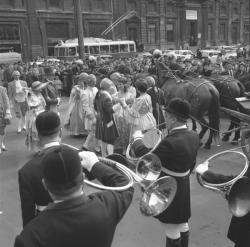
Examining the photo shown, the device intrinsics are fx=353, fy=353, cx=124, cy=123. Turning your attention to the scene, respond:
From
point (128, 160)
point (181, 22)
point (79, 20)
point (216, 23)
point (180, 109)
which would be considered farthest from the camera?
point (216, 23)

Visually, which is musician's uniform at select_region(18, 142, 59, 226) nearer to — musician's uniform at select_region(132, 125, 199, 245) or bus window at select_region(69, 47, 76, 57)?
musician's uniform at select_region(132, 125, 199, 245)

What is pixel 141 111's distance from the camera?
655 centimetres

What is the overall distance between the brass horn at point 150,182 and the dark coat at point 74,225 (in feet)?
1.35

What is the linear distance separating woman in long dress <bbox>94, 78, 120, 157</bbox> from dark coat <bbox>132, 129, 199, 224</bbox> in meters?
Answer: 3.19

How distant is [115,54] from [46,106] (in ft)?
79.3

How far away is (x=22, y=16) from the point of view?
119 ft

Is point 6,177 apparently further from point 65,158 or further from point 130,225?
point 65,158

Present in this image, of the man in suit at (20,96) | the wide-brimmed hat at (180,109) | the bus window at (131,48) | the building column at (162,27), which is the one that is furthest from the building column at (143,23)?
the wide-brimmed hat at (180,109)

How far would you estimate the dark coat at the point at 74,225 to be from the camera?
1717mm

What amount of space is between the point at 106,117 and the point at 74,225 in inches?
193

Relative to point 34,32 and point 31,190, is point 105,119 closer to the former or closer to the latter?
point 31,190

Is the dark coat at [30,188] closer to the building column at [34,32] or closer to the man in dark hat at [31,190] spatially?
the man in dark hat at [31,190]

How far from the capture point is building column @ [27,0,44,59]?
120 feet

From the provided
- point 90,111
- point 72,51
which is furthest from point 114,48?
point 90,111
